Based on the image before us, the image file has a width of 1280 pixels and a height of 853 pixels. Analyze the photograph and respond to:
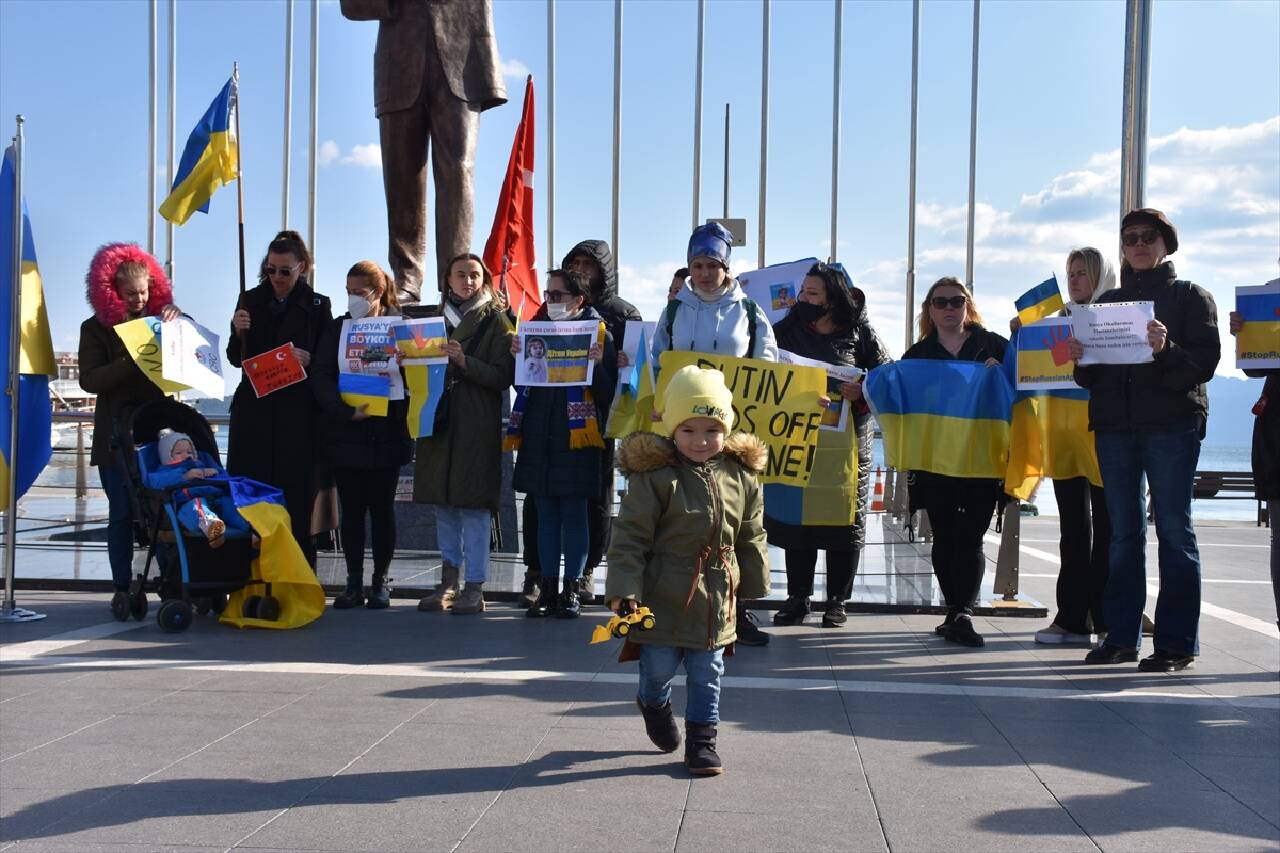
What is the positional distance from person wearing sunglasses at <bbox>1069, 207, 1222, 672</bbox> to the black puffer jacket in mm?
2621

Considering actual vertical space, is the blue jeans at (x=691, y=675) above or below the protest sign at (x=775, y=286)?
below

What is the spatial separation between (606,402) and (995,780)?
3.65 metres

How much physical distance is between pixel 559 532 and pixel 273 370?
1912 mm

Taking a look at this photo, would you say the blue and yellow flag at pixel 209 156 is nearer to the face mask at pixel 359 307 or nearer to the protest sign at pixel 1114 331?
the face mask at pixel 359 307

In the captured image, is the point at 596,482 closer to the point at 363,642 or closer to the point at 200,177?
the point at 363,642

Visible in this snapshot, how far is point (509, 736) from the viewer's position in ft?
15.2

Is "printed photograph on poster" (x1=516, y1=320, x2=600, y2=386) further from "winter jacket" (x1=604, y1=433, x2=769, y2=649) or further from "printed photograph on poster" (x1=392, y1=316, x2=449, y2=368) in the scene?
"winter jacket" (x1=604, y1=433, x2=769, y2=649)

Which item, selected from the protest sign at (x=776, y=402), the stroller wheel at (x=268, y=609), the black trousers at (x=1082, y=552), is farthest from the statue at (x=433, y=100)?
the black trousers at (x=1082, y=552)

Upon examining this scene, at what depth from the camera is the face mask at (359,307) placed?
25.1 feet

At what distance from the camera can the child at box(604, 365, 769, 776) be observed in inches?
166

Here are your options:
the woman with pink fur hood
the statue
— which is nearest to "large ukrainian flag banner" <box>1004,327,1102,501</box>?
the statue

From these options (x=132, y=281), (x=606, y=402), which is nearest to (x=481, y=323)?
(x=606, y=402)

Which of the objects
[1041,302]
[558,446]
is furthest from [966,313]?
[558,446]

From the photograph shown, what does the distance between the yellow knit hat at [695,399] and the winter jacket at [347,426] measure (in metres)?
3.58
